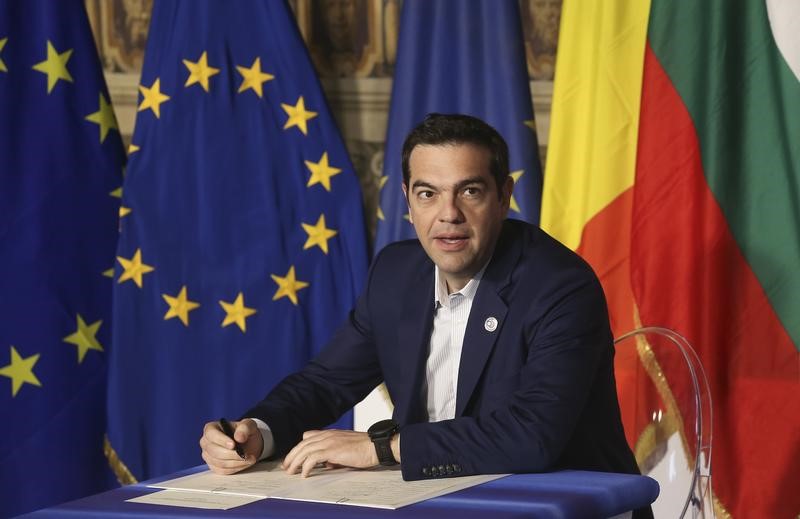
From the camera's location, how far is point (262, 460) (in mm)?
2506

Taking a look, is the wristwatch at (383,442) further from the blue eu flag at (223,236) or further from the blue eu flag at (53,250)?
the blue eu flag at (53,250)

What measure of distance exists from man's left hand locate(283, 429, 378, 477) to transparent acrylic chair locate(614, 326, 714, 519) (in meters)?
0.94

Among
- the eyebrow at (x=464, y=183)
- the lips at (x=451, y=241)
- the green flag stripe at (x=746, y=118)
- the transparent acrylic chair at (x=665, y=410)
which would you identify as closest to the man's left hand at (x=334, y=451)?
the lips at (x=451, y=241)

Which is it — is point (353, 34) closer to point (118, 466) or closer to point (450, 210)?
point (118, 466)

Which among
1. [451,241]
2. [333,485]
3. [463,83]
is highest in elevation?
[463,83]

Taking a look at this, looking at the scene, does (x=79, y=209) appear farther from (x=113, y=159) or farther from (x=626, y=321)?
(x=626, y=321)

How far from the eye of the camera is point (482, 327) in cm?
254

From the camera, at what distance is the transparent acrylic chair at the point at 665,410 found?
9.39 feet

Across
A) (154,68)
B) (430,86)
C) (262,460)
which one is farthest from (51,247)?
(262,460)

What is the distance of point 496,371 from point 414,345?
0.24 metres

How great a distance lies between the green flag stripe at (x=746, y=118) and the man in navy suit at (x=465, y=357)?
3.85 feet

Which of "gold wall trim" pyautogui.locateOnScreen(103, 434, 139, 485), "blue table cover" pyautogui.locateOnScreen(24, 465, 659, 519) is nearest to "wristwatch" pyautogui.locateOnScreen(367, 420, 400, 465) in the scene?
"blue table cover" pyautogui.locateOnScreen(24, 465, 659, 519)

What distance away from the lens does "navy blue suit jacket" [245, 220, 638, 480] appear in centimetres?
221

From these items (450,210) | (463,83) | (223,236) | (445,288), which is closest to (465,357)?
(445,288)
